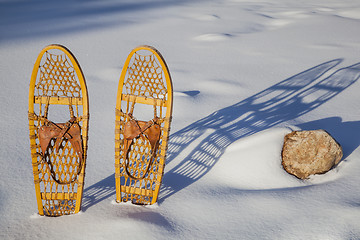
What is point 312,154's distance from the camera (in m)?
2.39

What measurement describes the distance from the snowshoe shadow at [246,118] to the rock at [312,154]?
15.7 inches

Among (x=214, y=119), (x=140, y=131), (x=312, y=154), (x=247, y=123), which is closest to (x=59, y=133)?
(x=140, y=131)

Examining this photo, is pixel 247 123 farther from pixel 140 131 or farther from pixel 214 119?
pixel 140 131

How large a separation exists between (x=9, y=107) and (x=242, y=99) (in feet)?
7.97

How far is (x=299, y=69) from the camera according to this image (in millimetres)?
4930

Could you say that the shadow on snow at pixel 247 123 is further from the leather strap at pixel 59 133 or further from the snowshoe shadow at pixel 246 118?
the leather strap at pixel 59 133

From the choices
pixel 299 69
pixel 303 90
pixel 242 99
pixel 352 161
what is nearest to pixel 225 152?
pixel 352 161

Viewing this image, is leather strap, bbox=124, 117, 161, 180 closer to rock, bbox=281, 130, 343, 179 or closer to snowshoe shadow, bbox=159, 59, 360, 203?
Result: snowshoe shadow, bbox=159, 59, 360, 203

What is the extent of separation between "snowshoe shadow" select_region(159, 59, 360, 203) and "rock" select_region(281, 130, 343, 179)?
0.40 meters

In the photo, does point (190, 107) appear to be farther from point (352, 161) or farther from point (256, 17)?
point (256, 17)

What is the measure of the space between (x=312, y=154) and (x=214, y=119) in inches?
47.0

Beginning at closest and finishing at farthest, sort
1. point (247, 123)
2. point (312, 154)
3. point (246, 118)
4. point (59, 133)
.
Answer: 1. point (59, 133)
2. point (312, 154)
3. point (247, 123)
4. point (246, 118)

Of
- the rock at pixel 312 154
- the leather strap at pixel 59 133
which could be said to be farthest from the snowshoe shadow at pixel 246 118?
the leather strap at pixel 59 133

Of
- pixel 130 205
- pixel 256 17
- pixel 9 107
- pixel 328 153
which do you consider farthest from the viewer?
pixel 256 17
